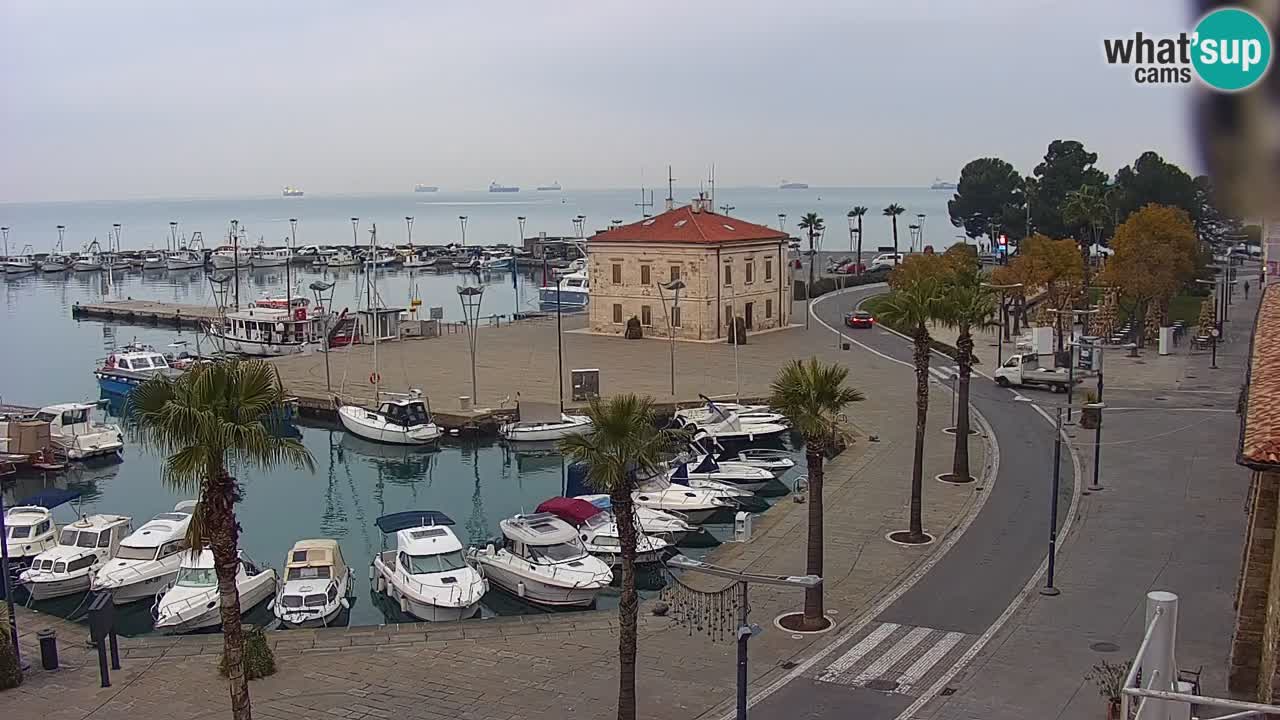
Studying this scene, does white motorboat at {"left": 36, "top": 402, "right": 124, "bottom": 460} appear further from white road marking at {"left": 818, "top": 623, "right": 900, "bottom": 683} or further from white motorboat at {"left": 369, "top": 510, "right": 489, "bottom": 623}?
white road marking at {"left": 818, "top": 623, "right": 900, "bottom": 683}

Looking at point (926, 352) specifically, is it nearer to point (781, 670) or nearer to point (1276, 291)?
point (1276, 291)

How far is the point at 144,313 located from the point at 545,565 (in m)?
88.1

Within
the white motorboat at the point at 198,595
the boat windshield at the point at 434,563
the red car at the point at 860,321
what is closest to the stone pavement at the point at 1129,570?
the boat windshield at the point at 434,563

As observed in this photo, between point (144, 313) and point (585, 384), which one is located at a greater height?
point (144, 313)

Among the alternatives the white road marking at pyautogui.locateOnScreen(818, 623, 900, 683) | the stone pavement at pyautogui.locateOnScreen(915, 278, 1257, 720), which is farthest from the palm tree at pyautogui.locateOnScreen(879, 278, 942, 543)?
the white road marking at pyautogui.locateOnScreen(818, 623, 900, 683)

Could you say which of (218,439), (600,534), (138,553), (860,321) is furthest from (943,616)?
(860,321)

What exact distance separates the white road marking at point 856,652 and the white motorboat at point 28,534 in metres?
23.8

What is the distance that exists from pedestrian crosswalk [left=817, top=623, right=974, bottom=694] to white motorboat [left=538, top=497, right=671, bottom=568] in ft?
33.2

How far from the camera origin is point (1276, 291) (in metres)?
27.5

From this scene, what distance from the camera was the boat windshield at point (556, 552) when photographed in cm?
2977

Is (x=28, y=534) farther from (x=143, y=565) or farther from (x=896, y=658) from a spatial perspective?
(x=896, y=658)

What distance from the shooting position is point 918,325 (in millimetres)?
30719

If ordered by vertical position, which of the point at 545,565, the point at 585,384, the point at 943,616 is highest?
the point at 585,384

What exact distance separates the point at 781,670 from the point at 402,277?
158m
